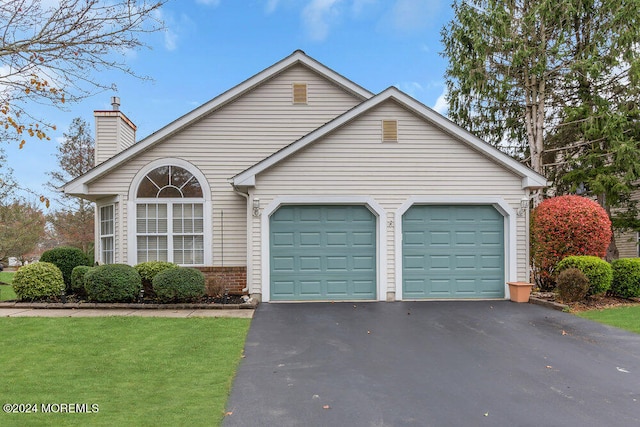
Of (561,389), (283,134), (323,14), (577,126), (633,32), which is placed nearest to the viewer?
(561,389)

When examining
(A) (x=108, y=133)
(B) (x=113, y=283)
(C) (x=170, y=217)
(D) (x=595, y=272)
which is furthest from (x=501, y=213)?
(A) (x=108, y=133)

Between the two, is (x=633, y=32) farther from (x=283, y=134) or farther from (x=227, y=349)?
(x=227, y=349)

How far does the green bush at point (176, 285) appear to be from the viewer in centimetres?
923

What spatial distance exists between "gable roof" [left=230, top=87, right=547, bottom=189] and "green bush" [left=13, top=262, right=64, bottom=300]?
493 cm

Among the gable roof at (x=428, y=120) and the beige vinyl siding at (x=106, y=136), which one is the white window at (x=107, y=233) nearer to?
the beige vinyl siding at (x=106, y=136)

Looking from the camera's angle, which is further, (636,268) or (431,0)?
(431,0)

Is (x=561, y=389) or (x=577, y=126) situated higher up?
(x=577, y=126)

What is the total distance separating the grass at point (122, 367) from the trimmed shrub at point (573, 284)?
7.14m

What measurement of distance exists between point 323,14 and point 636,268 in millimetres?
16215

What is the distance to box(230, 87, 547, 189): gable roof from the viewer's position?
9.99 meters

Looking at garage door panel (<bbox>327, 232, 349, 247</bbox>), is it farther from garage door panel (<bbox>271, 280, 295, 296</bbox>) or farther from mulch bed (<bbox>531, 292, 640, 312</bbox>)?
mulch bed (<bbox>531, 292, 640, 312</bbox>)

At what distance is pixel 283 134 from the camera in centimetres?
1221

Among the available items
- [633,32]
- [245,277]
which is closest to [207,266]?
[245,277]

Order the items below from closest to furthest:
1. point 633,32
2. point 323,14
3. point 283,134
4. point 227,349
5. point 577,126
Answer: point 227,349
point 283,134
point 633,32
point 577,126
point 323,14
